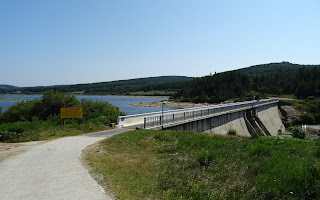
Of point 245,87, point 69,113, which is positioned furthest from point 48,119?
point 245,87

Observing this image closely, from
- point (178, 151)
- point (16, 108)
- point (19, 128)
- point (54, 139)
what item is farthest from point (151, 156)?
point (16, 108)

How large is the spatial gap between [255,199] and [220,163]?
2.92m

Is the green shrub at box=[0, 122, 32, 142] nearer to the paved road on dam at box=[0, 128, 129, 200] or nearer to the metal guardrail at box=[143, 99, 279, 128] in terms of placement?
the paved road on dam at box=[0, 128, 129, 200]

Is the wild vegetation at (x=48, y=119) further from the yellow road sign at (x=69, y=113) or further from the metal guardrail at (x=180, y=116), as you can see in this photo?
the metal guardrail at (x=180, y=116)

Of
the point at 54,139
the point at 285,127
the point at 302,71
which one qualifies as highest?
the point at 302,71

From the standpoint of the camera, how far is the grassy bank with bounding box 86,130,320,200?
7.30 meters

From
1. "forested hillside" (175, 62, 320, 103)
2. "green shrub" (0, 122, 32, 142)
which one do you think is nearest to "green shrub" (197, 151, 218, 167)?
"green shrub" (0, 122, 32, 142)

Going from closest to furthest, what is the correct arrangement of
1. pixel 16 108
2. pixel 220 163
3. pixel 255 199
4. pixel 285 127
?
pixel 255 199
pixel 220 163
pixel 16 108
pixel 285 127

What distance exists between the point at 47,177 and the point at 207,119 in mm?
26777

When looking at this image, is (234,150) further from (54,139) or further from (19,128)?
(19,128)

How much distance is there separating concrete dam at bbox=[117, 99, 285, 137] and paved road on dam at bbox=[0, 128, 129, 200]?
33.3 ft

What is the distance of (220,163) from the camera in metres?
9.91

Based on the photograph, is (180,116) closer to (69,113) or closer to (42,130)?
(69,113)

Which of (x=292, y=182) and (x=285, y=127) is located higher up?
(x=292, y=182)
